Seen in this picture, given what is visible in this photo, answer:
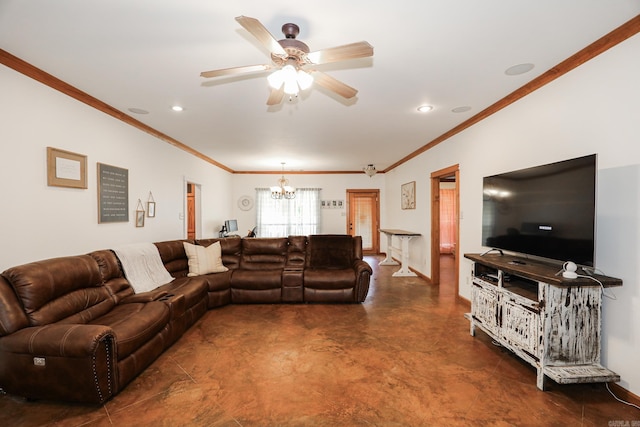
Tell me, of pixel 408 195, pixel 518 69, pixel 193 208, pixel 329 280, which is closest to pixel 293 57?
pixel 518 69

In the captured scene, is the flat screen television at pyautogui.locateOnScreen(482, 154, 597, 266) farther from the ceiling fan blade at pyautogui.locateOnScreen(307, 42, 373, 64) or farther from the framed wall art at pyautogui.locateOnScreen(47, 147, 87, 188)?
the framed wall art at pyautogui.locateOnScreen(47, 147, 87, 188)

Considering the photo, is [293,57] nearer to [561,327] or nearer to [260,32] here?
[260,32]

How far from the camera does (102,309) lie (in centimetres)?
251

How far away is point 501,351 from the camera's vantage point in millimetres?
2645

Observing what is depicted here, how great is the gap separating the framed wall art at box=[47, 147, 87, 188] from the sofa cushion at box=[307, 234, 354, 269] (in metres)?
3.13

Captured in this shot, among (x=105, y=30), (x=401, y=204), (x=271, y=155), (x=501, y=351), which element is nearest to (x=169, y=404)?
(x=105, y=30)

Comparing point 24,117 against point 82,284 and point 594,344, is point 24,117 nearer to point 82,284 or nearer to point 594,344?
point 82,284

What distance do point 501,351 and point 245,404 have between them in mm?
2407

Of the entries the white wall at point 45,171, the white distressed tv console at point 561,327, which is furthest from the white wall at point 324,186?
the white distressed tv console at point 561,327

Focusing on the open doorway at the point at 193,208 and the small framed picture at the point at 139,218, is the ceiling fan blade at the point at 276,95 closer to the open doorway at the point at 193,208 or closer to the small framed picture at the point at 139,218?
the small framed picture at the point at 139,218

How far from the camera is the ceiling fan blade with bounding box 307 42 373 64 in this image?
1580mm

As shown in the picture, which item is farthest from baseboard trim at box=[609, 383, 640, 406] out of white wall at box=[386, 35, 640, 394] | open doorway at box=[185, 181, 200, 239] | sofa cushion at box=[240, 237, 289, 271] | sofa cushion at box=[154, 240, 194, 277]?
open doorway at box=[185, 181, 200, 239]

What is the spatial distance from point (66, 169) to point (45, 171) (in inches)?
7.9

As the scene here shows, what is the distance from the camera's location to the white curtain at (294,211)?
8.42 m
